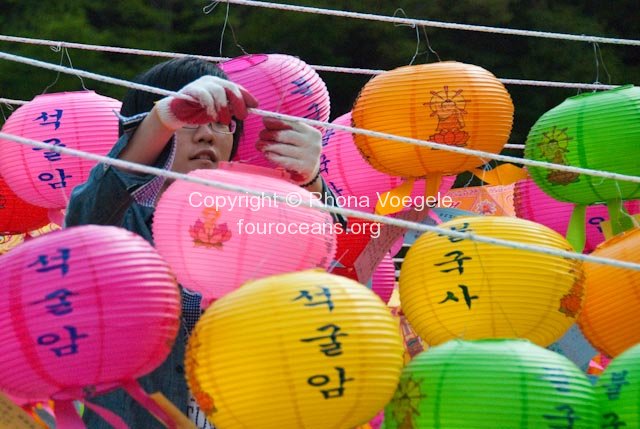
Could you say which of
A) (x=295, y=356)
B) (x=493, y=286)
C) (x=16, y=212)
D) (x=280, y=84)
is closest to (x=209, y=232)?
(x=295, y=356)

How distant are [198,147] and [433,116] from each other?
0.57 meters

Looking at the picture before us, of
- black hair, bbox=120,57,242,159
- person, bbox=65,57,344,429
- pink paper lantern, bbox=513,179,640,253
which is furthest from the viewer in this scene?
pink paper lantern, bbox=513,179,640,253

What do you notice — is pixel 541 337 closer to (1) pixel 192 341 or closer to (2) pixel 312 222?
(2) pixel 312 222

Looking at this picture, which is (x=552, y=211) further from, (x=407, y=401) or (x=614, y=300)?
(x=407, y=401)

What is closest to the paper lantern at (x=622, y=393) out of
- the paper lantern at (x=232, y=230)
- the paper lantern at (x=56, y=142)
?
the paper lantern at (x=232, y=230)

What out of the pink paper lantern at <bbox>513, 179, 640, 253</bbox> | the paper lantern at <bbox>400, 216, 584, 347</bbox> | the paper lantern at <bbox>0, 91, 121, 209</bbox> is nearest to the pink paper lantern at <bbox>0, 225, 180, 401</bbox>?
the paper lantern at <bbox>400, 216, 584, 347</bbox>

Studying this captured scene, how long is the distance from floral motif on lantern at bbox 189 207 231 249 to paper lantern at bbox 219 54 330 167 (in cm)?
47

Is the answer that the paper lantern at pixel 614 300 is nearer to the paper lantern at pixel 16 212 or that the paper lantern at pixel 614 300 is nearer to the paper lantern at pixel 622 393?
the paper lantern at pixel 622 393

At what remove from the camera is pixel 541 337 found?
2.52m

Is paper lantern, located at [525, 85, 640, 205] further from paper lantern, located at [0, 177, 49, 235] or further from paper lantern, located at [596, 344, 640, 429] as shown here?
paper lantern, located at [0, 177, 49, 235]

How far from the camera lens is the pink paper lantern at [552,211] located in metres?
3.24

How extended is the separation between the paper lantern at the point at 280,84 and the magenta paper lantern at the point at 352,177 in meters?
0.23

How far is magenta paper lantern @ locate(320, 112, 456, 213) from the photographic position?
10.5 feet

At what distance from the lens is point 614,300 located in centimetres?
266
